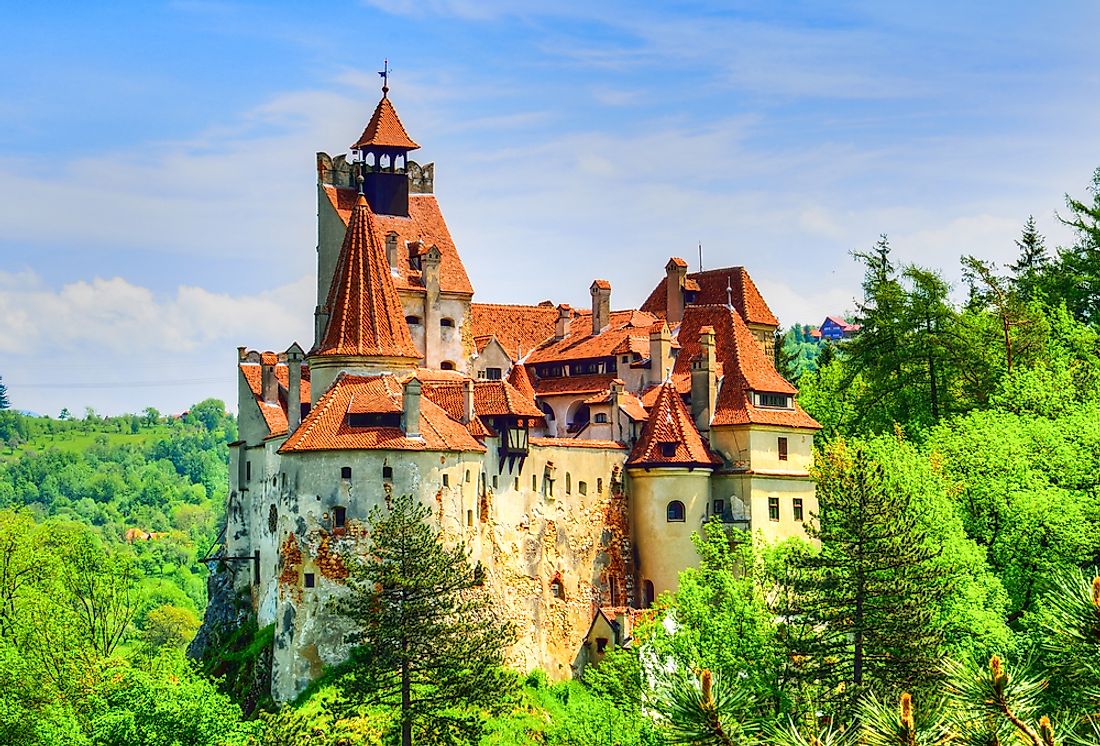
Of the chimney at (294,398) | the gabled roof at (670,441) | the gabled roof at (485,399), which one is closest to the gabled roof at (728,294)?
the gabled roof at (670,441)

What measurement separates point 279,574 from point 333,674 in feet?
16.1

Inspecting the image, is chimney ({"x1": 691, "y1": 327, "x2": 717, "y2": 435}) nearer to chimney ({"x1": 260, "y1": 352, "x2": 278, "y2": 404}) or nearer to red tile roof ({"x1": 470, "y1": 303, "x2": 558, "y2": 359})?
red tile roof ({"x1": 470, "y1": 303, "x2": 558, "y2": 359})

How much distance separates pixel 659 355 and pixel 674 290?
7.66 m

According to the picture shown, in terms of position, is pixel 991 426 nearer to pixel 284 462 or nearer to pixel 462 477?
pixel 462 477

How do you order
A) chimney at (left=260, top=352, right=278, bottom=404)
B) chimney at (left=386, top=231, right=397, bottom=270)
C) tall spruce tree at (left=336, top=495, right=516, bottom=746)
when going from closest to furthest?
tall spruce tree at (left=336, top=495, right=516, bottom=746), chimney at (left=260, top=352, right=278, bottom=404), chimney at (left=386, top=231, right=397, bottom=270)

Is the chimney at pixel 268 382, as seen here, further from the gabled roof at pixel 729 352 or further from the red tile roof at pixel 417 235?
the gabled roof at pixel 729 352

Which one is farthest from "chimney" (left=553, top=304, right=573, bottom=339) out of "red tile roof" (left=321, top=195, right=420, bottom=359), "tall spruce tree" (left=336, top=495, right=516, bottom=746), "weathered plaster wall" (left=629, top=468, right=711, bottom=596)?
"tall spruce tree" (left=336, top=495, right=516, bottom=746)

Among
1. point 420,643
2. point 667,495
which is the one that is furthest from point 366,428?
point 667,495

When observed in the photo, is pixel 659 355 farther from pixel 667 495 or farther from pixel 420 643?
pixel 420 643

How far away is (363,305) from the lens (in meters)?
71.9

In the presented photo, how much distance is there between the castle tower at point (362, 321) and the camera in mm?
70750

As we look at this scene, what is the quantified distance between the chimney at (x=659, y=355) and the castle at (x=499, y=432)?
123mm

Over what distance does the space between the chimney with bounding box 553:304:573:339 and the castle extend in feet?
1.08

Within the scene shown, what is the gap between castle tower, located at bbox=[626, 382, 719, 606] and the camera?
248 ft
